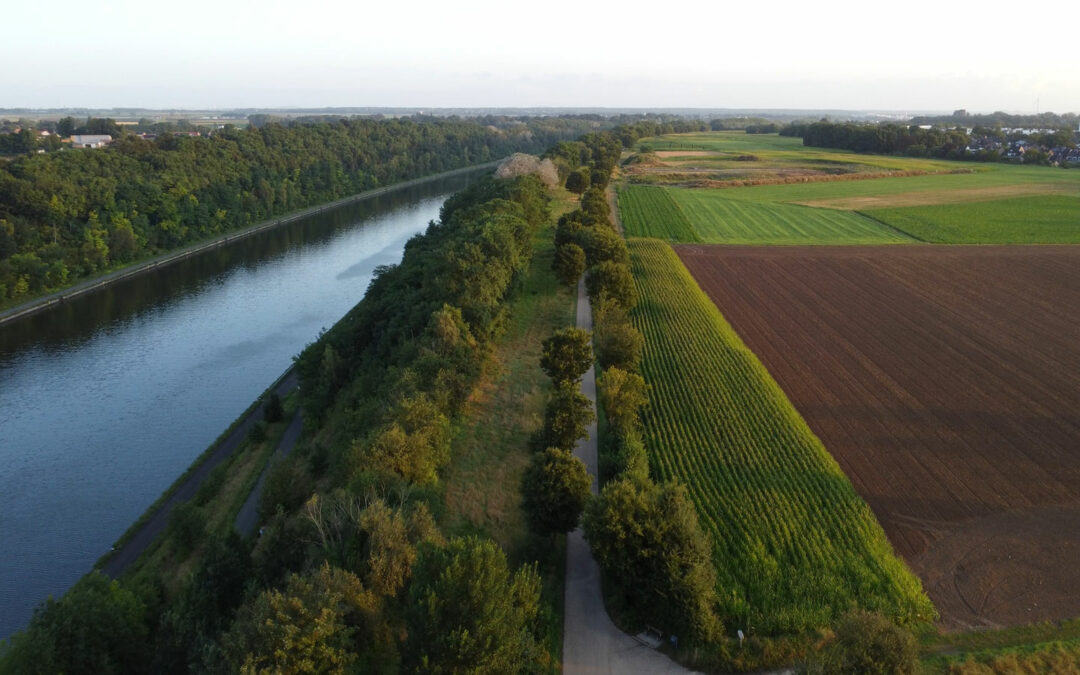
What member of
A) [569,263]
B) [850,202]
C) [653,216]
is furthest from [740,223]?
[569,263]

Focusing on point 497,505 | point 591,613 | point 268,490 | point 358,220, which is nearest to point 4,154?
point 358,220

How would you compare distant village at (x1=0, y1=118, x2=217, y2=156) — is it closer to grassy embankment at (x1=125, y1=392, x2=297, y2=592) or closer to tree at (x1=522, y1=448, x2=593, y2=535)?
grassy embankment at (x1=125, y1=392, x2=297, y2=592)

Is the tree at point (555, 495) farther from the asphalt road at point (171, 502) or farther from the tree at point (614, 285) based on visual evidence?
the tree at point (614, 285)

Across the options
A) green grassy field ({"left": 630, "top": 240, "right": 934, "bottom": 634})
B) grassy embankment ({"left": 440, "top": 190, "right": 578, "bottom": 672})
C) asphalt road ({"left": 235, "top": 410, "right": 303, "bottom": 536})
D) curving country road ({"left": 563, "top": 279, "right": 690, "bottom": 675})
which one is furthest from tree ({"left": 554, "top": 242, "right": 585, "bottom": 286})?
curving country road ({"left": 563, "top": 279, "right": 690, "bottom": 675})

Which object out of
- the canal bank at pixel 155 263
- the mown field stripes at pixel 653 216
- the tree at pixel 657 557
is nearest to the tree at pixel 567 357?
the tree at pixel 657 557

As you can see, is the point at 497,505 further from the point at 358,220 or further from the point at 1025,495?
the point at 358,220

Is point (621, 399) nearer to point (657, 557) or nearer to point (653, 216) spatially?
point (657, 557)

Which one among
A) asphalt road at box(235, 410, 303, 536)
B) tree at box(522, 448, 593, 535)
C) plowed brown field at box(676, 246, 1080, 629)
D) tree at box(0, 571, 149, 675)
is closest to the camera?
tree at box(0, 571, 149, 675)
